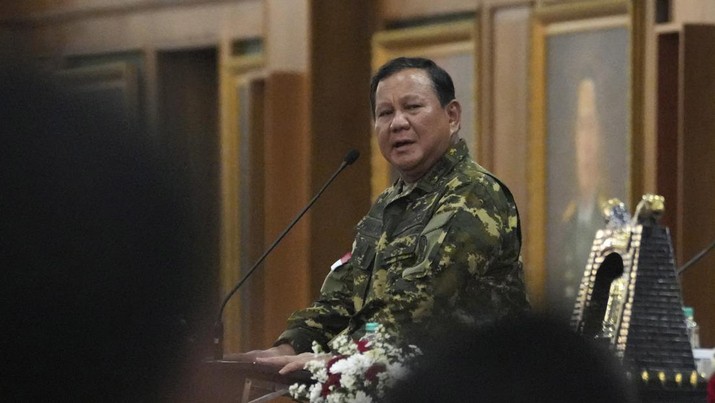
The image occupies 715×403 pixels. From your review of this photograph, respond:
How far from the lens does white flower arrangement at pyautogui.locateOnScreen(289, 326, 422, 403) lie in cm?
265

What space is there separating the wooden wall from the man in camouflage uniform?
2.60 meters

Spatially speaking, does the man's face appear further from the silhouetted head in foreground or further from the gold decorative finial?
the silhouetted head in foreground

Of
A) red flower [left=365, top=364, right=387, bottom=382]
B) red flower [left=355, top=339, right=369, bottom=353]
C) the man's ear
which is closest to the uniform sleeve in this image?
the man's ear

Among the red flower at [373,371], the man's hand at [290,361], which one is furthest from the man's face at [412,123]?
A: the red flower at [373,371]

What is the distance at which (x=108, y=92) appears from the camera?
107 cm

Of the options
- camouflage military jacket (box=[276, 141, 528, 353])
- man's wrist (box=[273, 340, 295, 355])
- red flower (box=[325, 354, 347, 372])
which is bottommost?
man's wrist (box=[273, 340, 295, 355])

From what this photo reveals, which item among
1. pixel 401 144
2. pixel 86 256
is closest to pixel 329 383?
pixel 401 144

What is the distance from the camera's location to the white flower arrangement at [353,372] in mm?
2646

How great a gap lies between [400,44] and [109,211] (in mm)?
6303

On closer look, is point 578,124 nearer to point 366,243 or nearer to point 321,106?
point 321,106

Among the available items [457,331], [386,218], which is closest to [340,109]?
[386,218]

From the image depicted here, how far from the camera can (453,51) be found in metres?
7.05

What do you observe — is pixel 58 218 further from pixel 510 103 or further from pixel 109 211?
pixel 510 103

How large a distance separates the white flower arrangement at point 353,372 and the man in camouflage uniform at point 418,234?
6 centimetres
